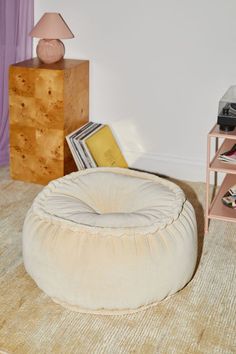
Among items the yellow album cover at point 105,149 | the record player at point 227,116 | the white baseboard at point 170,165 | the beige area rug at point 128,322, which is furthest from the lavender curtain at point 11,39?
the record player at point 227,116

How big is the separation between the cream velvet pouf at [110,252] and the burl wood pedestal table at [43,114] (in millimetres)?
1075

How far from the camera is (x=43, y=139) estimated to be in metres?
3.46

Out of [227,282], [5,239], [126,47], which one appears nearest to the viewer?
[227,282]

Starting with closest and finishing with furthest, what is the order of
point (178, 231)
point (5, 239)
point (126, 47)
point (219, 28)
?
point (178, 231) < point (5, 239) < point (219, 28) < point (126, 47)

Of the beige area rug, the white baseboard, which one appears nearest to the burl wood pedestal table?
the white baseboard

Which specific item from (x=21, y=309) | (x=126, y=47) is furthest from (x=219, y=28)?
(x=21, y=309)

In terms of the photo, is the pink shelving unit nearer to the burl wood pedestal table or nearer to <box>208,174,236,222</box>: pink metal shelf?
<box>208,174,236,222</box>: pink metal shelf

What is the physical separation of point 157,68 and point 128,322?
183 cm

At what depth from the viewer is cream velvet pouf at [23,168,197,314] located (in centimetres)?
213

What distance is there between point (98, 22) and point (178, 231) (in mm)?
1815

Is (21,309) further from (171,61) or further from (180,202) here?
(171,61)

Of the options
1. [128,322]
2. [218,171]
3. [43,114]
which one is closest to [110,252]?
[128,322]

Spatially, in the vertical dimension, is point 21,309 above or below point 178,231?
below

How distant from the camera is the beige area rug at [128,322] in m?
2.06
